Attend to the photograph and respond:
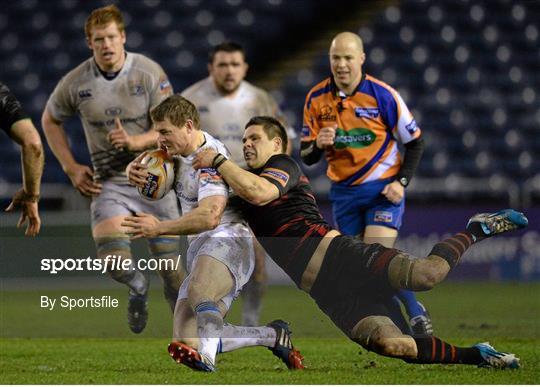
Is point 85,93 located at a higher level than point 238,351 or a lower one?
higher

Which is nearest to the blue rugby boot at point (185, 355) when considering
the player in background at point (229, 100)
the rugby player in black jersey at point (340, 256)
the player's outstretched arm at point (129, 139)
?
the rugby player in black jersey at point (340, 256)

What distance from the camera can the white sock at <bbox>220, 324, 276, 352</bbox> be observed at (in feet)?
21.2

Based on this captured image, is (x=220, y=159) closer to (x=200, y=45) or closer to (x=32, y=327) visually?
(x=32, y=327)

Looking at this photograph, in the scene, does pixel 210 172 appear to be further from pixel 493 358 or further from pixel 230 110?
pixel 230 110

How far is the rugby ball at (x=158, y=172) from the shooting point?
673 cm

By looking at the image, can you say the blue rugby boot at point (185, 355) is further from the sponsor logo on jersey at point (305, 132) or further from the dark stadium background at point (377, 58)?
the dark stadium background at point (377, 58)

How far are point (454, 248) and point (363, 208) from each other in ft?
6.86

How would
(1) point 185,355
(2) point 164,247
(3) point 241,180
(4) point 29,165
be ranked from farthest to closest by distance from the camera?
1. (2) point 164,247
2. (4) point 29,165
3. (3) point 241,180
4. (1) point 185,355

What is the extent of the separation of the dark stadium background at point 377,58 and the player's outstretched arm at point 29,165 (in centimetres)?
774

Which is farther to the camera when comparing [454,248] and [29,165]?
[29,165]

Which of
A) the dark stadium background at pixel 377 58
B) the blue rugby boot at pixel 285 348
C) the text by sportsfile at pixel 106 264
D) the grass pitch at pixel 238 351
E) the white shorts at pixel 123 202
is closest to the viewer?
the grass pitch at pixel 238 351

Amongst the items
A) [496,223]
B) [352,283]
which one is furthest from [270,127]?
[496,223]

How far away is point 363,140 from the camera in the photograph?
838 centimetres

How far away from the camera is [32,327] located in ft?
30.5
